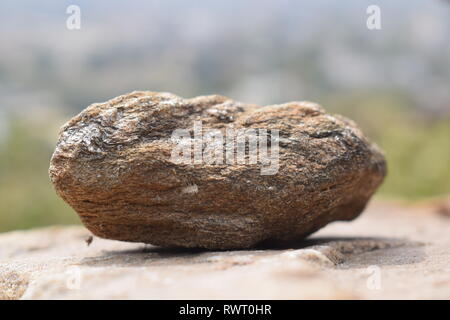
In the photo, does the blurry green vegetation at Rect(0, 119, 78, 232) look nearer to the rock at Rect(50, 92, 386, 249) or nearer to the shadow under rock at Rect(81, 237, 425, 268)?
the shadow under rock at Rect(81, 237, 425, 268)

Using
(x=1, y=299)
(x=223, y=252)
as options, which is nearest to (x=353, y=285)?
(x=223, y=252)

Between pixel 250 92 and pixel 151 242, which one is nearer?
pixel 151 242

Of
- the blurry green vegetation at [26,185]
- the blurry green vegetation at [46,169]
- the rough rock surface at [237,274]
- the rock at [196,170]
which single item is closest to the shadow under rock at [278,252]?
the rough rock surface at [237,274]

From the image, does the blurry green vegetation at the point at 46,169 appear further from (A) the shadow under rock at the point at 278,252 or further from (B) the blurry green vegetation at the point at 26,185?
(A) the shadow under rock at the point at 278,252

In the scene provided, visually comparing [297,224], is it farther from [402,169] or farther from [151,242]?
[402,169]

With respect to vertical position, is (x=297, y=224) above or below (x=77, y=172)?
below
